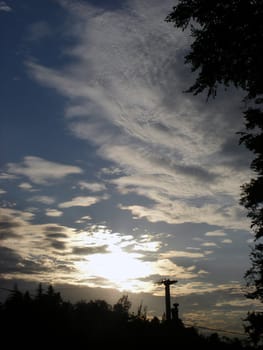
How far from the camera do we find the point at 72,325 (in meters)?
12.7

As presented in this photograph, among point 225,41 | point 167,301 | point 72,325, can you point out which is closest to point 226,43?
point 225,41

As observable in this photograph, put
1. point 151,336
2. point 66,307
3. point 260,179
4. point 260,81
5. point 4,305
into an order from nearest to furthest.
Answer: point 260,81 → point 4,305 → point 66,307 → point 151,336 → point 260,179

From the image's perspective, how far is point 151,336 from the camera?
1485 centimetres

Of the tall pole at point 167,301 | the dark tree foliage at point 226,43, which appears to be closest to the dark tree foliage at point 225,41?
the dark tree foliage at point 226,43

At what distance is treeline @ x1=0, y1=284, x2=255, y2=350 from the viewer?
37.6ft

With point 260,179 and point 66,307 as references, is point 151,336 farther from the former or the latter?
point 260,179

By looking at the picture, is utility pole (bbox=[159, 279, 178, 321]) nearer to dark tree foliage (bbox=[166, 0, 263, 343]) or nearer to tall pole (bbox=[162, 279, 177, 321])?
tall pole (bbox=[162, 279, 177, 321])

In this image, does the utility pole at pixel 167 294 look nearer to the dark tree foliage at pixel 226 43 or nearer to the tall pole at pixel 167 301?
the tall pole at pixel 167 301

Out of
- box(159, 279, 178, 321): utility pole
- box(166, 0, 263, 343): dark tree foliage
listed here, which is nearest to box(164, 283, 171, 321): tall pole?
box(159, 279, 178, 321): utility pole

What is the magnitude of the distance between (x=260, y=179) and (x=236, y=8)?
7.16m

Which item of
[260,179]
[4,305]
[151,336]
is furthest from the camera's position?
[260,179]

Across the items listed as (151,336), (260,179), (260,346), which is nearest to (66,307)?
(151,336)

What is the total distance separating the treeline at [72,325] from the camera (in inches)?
451

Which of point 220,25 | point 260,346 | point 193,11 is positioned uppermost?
point 193,11
